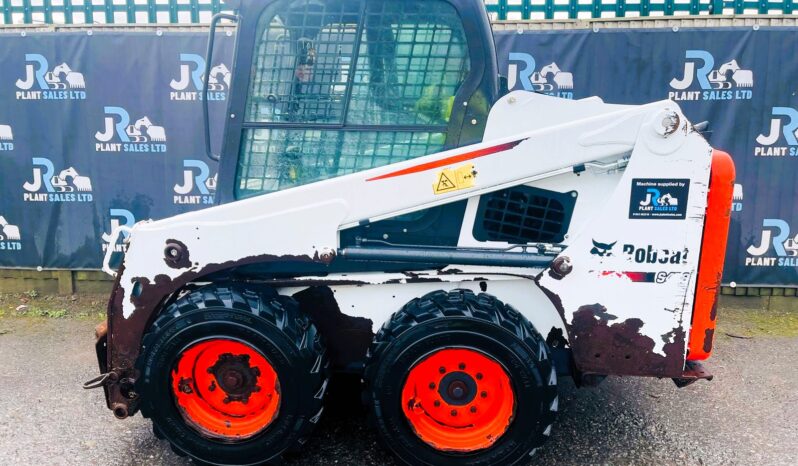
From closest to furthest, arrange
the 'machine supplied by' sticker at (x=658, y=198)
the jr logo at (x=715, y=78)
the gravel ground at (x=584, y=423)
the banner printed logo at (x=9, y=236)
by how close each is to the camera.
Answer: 1. the 'machine supplied by' sticker at (x=658, y=198)
2. the gravel ground at (x=584, y=423)
3. the jr logo at (x=715, y=78)
4. the banner printed logo at (x=9, y=236)

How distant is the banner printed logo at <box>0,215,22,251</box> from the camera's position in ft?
18.4

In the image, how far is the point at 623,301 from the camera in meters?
2.80

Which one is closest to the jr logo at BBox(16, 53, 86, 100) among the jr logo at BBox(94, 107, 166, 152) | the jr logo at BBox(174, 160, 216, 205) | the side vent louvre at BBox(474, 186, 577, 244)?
the jr logo at BBox(94, 107, 166, 152)

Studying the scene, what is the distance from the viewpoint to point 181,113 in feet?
17.7

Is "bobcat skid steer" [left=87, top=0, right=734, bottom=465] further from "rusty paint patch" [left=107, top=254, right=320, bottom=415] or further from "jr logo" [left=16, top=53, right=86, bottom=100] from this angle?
"jr logo" [left=16, top=53, right=86, bottom=100]

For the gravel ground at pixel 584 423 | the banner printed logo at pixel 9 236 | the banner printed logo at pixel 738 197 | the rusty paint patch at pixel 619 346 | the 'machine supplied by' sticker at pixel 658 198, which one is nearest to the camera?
the 'machine supplied by' sticker at pixel 658 198

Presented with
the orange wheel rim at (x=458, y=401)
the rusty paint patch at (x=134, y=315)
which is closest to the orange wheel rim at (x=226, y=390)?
the rusty paint patch at (x=134, y=315)

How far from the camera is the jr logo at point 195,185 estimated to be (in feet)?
18.0

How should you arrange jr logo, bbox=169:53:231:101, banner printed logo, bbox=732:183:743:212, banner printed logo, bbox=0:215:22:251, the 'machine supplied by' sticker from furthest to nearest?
banner printed logo, bbox=0:215:22:251 < jr logo, bbox=169:53:231:101 < banner printed logo, bbox=732:183:743:212 < the 'machine supplied by' sticker

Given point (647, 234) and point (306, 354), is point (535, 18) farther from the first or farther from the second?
point (306, 354)

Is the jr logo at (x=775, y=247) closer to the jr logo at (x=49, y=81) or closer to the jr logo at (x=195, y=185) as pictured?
the jr logo at (x=195, y=185)

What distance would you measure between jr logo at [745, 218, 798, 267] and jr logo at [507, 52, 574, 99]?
2.05 metres

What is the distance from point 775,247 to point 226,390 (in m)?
4.73

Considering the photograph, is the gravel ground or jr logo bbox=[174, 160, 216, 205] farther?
jr logo bbox=[174, 160, 216, 205]
